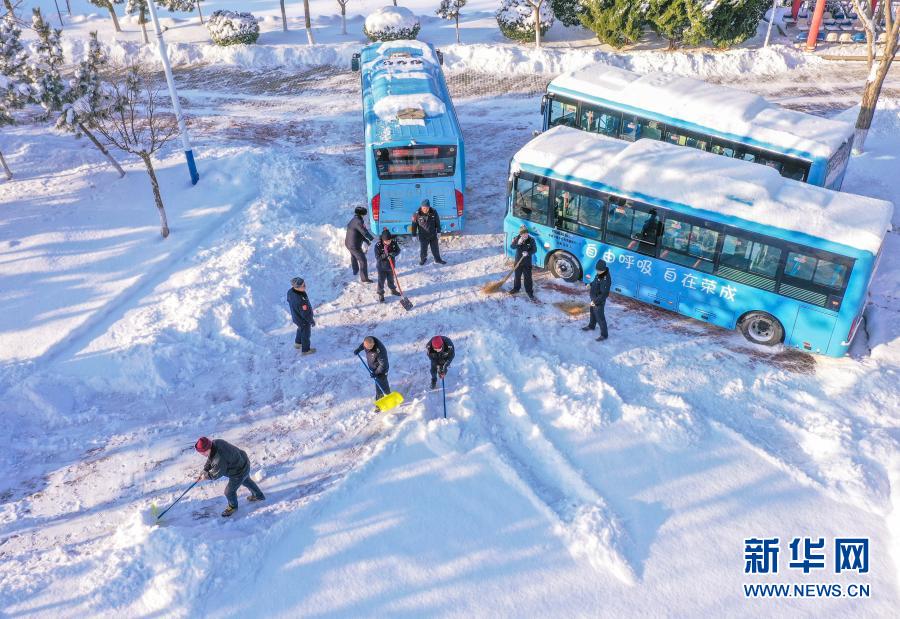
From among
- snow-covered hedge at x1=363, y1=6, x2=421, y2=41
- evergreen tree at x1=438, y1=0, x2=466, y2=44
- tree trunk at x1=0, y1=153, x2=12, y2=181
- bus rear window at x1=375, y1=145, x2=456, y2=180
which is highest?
evergreen tree at x1=438, y1=0, x2=466, y2=44

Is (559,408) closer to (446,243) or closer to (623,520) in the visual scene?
(623,520)

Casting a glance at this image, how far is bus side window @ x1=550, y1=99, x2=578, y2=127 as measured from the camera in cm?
1761

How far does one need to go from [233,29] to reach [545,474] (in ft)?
94.8

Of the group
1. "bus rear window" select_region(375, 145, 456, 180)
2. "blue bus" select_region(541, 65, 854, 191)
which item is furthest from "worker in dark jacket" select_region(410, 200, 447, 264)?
"blue bus" select_region(541, 65, 854, 191)

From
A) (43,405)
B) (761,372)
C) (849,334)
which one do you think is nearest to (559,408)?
(761,372)

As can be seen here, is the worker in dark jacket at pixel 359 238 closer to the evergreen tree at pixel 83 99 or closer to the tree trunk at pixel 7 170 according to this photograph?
the evergreen tree at pixel 83 99

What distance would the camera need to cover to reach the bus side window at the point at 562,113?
17614 millimetres

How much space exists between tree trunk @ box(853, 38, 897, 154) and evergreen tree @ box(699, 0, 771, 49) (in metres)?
9.52

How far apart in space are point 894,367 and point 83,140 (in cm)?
2228

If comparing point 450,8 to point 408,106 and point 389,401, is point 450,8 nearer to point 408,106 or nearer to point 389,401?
point 408,106

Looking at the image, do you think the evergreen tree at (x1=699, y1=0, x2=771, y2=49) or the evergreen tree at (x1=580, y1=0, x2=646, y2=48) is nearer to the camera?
the evergreen tree at (x1=699, y1=0, x2=771, y2=49)

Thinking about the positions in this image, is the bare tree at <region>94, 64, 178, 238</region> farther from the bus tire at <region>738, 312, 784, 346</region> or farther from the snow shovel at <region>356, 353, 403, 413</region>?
the bus tire at <region>738, 312, 784, 346</region>

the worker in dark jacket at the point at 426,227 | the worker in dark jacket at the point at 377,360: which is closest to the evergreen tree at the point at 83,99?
the worker in dark jacket at the point at 426,227

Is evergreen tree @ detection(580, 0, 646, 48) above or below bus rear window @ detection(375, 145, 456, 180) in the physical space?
above
